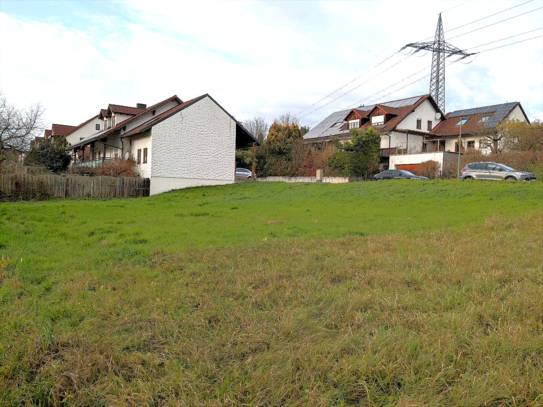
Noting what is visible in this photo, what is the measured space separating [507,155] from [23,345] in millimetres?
33746

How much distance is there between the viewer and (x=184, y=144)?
109 feet

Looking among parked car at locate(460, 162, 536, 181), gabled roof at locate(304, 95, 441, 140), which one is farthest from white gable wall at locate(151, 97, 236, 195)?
parked car at locate(460, 162, 536, 181)

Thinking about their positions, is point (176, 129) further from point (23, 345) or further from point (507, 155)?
point (23, 345)

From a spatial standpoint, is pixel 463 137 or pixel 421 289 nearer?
pixel 421 289

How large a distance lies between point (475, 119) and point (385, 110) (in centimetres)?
1101

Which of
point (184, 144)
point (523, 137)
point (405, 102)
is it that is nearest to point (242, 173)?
point (184, 144)

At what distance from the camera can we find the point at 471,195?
19.9 metres

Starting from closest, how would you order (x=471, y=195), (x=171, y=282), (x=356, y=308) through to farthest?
(x=356, y=308)
(x=171, y=282)
(x=471, y=195)

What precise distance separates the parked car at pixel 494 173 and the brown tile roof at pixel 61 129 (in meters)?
60.4

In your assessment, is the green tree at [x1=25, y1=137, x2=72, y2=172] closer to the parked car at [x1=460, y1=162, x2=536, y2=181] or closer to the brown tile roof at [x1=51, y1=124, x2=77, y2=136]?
the brown tile roof at [x1=51, y1=124, x2=77, y2=136]

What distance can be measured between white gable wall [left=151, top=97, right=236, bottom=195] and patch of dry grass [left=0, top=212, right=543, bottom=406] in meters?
25.7

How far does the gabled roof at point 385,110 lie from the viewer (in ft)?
158

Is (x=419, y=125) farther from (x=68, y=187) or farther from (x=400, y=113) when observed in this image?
(x=68, y=187)

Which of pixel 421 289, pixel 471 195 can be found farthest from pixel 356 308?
pixel 471 195
